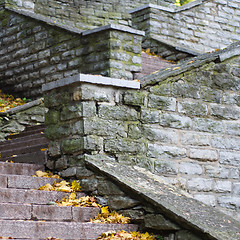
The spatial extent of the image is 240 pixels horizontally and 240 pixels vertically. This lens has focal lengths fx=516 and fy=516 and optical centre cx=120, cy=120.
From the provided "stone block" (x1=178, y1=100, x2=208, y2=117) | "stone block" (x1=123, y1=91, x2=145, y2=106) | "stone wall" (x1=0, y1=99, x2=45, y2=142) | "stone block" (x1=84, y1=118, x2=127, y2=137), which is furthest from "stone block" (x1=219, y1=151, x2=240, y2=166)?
"stone wall" (x1=0, y1=99, x2=45, y2=142)

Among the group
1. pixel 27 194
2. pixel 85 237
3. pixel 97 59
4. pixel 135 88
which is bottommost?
pixel 85 237

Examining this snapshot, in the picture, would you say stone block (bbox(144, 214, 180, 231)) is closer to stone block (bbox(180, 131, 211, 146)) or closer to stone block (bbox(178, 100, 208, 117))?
stone block (bbox(180, 131, 211, 146))

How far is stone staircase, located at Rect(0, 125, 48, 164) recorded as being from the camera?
6371mm

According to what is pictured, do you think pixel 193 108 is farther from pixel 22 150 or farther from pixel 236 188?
pixel 22 150

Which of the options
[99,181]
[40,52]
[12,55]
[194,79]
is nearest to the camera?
[99,181]

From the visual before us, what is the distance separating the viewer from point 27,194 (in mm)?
5090

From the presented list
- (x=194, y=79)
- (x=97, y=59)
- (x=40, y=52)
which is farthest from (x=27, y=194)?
(x=40, y=52)

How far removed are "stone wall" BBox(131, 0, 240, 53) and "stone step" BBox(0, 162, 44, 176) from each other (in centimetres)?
727

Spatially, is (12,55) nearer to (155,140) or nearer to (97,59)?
(97,59)

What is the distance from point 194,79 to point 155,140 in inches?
39.4

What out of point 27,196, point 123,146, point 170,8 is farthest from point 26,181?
point 170,8

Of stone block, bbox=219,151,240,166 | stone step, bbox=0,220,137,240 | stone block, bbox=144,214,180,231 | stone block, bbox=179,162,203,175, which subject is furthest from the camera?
stone block, bbox=219,151,240,166

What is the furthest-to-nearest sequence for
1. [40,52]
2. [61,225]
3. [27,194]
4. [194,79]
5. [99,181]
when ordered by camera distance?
[40,52], [194,79], [99,181], [27,194], [61,225]

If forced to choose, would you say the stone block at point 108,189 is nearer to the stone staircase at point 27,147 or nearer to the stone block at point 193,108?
the stone staircase at point 27,147
